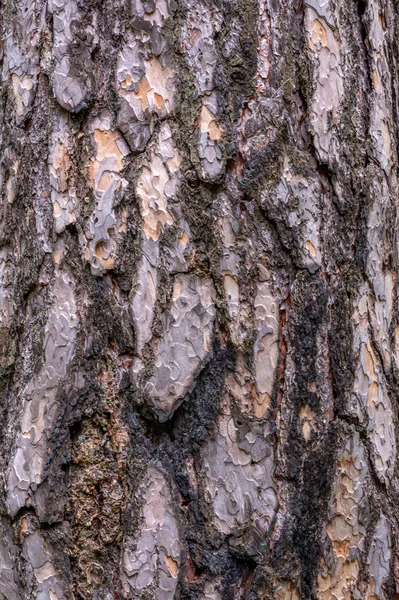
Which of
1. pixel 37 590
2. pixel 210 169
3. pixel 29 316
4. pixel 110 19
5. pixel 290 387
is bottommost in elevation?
pixel 37 590

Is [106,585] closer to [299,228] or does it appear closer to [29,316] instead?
[29,316]

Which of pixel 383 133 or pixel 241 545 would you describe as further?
pixel 383 133

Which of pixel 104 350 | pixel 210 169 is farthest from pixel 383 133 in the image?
pixel 104 350

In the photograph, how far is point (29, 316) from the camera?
0.97 m

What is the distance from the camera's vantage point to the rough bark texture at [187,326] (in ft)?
2.92

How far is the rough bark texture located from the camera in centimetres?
89

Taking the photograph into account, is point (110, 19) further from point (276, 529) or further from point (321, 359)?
point (276, 529)

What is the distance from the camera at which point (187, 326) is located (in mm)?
893

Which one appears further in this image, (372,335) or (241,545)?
(372,335)

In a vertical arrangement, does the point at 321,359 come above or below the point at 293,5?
below

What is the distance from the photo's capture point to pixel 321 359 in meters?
0.93

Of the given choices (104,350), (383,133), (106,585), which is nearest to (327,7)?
(383,133)

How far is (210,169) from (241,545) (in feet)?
1.78

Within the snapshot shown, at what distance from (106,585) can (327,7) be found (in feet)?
3.05
